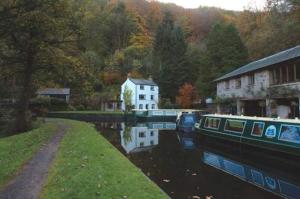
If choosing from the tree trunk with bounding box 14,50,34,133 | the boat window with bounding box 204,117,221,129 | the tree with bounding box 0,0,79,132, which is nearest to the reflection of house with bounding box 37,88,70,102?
the tree with bounding box 0,0,79,132

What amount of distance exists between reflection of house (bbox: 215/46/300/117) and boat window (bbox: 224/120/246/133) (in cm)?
735

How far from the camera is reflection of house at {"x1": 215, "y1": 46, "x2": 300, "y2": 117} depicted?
28922mm

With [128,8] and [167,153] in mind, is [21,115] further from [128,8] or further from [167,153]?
[128,8]

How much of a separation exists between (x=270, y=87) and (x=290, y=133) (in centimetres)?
1514

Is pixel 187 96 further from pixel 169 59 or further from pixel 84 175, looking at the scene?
pixel 84 175

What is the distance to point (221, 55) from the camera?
181 ft

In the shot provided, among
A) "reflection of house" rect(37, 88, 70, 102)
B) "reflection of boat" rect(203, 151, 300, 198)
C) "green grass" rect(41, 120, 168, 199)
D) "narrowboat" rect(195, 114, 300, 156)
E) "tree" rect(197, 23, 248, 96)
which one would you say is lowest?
"reflection of boat" rect(203, 151, 300, 198)

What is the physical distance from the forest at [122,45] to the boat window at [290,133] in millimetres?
13780

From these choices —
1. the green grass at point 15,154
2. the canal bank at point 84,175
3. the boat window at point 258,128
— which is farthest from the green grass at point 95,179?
the boat window at point 258,128

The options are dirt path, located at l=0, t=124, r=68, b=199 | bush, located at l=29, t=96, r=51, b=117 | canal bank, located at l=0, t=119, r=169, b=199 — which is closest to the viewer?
dirt path, located at l=0, t=124, r=68, b=199

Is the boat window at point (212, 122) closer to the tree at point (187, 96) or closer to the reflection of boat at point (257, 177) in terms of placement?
the reflection of boat at point (257, 177)

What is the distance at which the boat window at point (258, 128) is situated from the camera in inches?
783

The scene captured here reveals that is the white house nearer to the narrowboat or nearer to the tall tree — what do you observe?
the tall tree

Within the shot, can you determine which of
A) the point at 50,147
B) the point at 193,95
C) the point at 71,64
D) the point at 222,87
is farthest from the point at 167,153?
the point at 193,95
